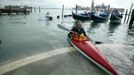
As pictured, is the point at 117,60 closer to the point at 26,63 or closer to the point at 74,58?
the point at 74,58

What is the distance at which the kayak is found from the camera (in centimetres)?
565

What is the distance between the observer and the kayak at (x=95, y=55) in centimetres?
565

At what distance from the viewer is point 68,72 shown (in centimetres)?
575

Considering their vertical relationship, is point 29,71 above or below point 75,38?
below

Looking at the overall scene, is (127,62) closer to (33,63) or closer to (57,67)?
(57,67)

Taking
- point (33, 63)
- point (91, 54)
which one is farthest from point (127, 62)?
point (33, 63)

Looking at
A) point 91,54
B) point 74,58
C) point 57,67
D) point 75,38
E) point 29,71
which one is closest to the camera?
point 29,71

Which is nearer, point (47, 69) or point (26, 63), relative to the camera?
point (47, 69)

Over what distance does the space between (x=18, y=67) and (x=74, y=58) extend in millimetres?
2727

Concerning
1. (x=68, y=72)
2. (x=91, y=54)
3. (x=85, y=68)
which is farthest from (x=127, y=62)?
(x=68, y=72)

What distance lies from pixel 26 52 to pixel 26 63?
6.73 feet

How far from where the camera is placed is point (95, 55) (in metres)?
6.63

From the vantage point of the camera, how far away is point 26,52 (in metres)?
8.34

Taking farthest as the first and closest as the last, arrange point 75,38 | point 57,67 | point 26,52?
point 75,38 < point 26,52 < point 57,67
